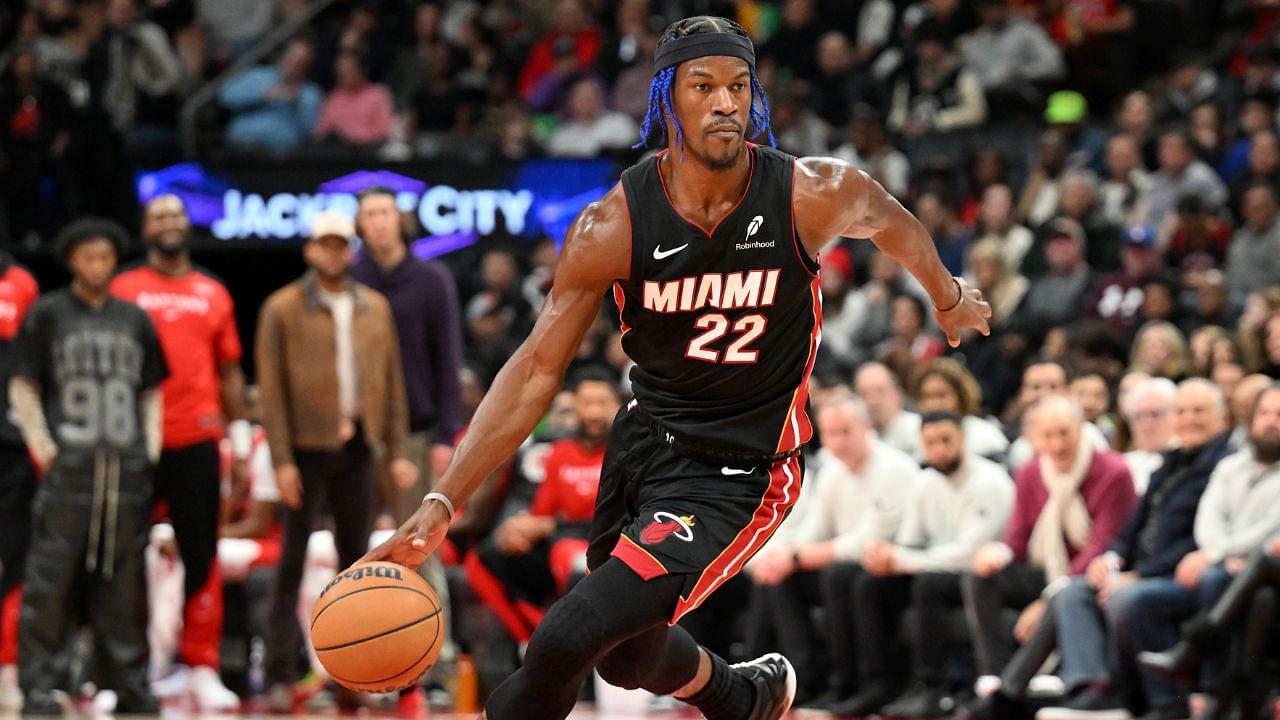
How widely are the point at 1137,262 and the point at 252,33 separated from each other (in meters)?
9.14

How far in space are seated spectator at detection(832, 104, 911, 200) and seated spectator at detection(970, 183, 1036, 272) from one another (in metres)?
0.95

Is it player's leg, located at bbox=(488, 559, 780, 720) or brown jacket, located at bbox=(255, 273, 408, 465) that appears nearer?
player's leg, located at bbox=(488, 559, 780, 720)

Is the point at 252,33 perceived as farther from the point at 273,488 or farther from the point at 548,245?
the point at 273,488

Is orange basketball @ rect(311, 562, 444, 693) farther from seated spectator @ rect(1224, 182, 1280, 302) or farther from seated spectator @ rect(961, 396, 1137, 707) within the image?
seated spectator @ rect(1224, 182, 1280, 302)

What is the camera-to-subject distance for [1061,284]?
12078 mm

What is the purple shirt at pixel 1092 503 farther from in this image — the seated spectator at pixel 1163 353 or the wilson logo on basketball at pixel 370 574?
the wilson logo on basketball at pixel 370 574

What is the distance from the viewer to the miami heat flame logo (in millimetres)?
4844

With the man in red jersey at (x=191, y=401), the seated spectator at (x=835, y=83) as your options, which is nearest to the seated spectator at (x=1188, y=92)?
the seated spectator at (x=835, y=83)

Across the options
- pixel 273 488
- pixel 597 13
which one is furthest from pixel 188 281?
pixel 597 13

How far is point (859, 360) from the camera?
12.5 meters

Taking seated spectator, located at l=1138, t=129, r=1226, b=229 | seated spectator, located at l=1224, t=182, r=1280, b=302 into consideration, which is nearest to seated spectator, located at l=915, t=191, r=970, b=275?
seated spectator, located at l=1138, t=129, r=1226, b=229

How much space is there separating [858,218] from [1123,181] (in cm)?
826

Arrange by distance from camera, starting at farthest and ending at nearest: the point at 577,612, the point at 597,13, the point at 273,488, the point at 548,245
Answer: the point at 597,13
the point at 548,245
the point at 273,488
the point at 577,612

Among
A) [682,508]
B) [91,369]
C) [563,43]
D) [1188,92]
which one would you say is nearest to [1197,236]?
[1188,92]
